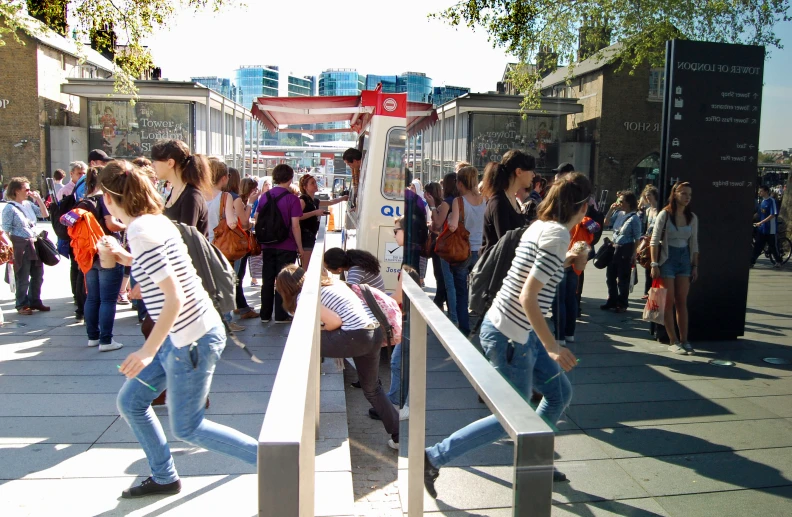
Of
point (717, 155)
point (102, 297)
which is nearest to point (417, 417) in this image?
point (717, 155)

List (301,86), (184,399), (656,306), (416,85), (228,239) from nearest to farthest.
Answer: (656,306) → (184,399) → (416,85) → (228,239) → (301,86)

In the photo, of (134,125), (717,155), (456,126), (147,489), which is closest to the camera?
(717,155)

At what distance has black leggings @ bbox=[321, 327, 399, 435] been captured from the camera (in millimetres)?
4316

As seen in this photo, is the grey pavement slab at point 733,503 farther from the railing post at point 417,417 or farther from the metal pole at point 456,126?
the metal pole at point 456,126

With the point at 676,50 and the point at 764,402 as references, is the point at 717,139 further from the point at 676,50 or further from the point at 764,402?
the point at 764,402

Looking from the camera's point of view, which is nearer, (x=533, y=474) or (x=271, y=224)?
Answer: (x=533, y=474)

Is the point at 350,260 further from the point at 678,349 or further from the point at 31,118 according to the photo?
the point at 31,118

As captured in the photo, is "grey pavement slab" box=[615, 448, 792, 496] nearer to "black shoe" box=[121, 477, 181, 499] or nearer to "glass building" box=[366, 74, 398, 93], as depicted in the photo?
"black shoe" box=[121, 477, 181, 499]

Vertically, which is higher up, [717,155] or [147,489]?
[717,155]

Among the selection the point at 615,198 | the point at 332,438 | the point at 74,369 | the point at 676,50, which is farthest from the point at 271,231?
the point at 676,50

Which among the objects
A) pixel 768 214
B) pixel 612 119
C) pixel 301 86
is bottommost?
pixel 768 214

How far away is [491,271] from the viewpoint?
2.81m

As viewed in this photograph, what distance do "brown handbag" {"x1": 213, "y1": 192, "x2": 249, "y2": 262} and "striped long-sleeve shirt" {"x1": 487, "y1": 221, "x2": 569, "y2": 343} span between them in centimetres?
529

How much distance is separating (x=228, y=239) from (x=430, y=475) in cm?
560
